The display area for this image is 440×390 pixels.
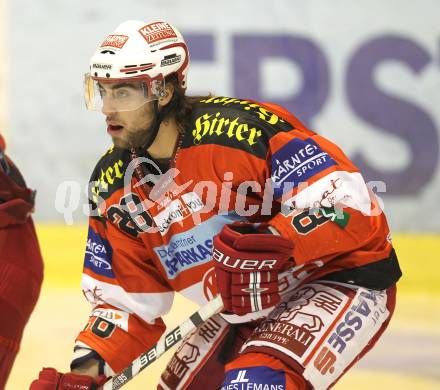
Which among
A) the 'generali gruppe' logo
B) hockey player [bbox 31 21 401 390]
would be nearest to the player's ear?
hockey player [bbox 31 21 401 390]

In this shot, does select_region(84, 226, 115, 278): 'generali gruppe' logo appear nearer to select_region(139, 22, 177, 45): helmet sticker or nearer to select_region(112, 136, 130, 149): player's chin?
select_region(112, 136, 130, 149): player's chin

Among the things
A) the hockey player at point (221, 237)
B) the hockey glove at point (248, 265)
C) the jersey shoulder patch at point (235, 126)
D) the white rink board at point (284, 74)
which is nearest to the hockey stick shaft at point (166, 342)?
the hockey player at point (221, 237)

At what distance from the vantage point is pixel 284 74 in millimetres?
5992

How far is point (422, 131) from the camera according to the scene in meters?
5.96

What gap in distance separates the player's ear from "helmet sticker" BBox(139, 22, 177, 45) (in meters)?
0.14

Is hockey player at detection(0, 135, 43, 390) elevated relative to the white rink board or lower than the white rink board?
elevated

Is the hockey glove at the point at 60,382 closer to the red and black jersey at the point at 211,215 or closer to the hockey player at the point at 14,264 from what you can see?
the red and black jersey at the point at 211,215

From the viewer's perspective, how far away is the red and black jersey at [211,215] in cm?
295

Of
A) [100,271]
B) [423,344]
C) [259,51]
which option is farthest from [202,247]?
[259,51]

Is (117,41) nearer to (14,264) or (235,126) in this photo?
(235,126)

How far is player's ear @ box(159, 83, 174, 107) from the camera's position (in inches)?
126

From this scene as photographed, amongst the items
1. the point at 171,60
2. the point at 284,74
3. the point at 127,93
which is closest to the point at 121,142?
the point at 127,93

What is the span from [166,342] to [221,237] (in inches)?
16.5

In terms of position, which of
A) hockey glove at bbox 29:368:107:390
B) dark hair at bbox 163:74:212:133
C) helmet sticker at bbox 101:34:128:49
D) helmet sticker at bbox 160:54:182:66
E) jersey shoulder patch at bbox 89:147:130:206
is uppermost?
helmet sticker at bbox 101:34:128:49
